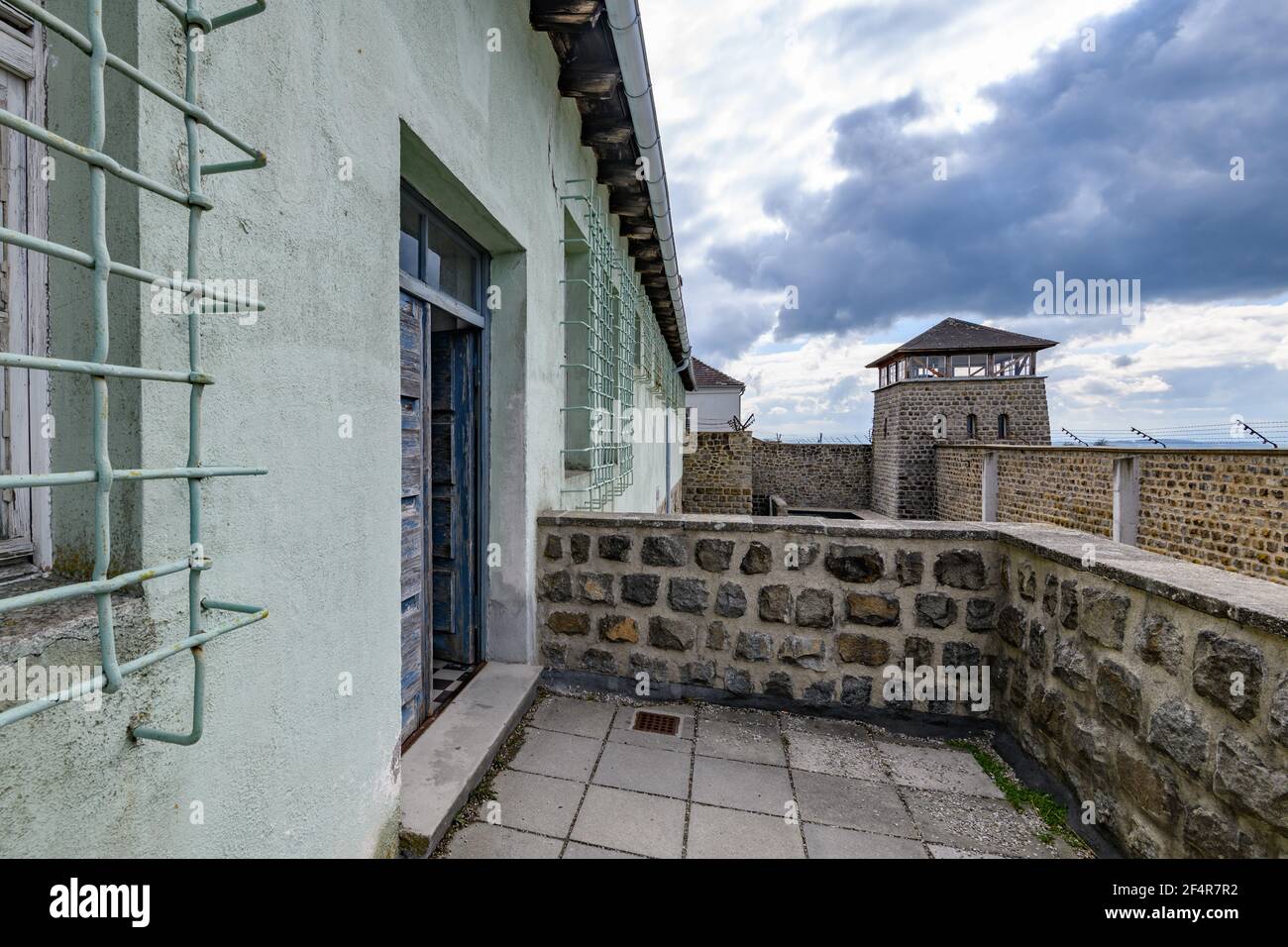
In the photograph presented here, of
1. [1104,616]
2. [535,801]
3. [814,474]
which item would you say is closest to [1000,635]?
[1104,616]

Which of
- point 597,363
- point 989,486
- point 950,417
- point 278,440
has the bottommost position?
point 989,486

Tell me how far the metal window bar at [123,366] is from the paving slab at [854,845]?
1.95 m

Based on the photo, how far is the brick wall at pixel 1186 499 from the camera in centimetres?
675

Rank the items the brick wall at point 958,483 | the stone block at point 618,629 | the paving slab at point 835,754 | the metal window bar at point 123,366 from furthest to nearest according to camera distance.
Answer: the brick wall at point 958,483 → the stone block at point 618,629 → the paving slab at point 835,754 → the metal window bar at point 123,366

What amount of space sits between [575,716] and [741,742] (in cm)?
85

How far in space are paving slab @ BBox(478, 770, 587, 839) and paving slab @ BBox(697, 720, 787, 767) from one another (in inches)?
26.1

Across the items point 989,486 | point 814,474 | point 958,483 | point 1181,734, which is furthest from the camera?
point 814,474

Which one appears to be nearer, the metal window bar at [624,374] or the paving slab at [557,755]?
the paving slab at [557,755]

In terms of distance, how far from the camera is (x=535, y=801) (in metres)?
2.19

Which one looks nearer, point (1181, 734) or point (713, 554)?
point (1181, 734)

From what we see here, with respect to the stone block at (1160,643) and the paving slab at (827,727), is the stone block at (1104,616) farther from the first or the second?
the paving slab at (827,727)

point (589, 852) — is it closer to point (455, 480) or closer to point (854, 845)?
point (854, 845)

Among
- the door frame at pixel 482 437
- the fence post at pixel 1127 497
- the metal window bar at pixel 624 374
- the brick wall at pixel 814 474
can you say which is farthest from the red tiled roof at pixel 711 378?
the door frame at pixel 482 437

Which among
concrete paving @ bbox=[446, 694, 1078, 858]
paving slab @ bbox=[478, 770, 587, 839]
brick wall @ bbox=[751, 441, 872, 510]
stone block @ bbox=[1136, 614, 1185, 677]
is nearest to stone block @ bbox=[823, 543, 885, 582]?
concrete paving @ bbox=[446, 694, 1078, 858]
